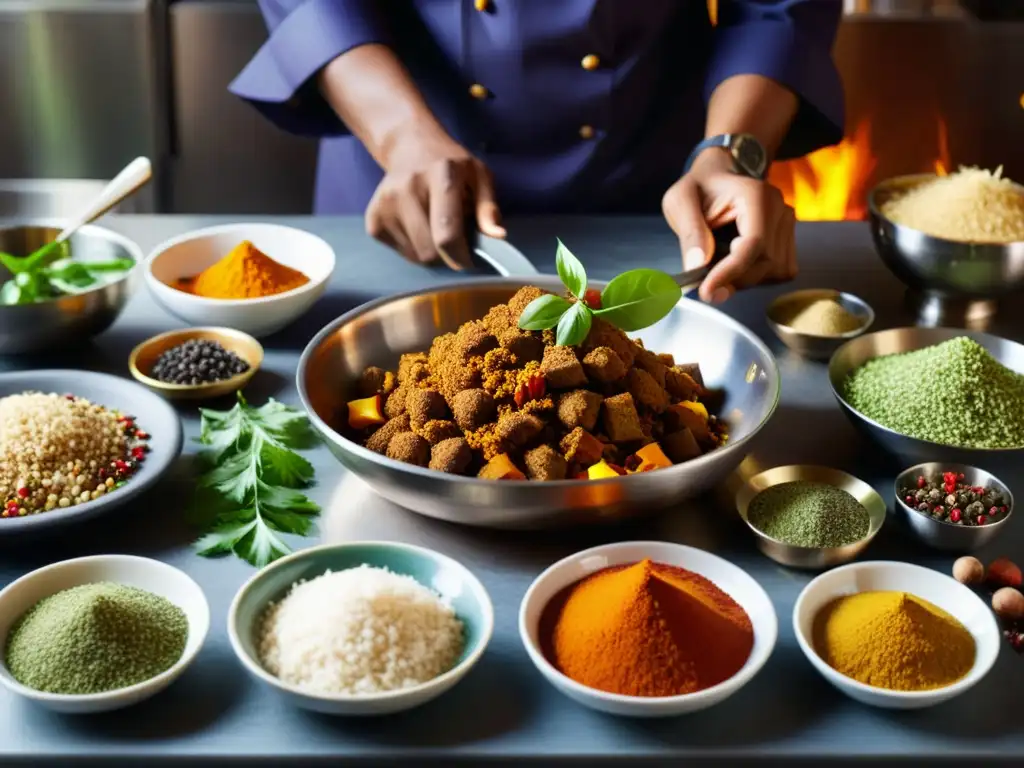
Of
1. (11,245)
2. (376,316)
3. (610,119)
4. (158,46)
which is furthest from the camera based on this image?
(158,46)

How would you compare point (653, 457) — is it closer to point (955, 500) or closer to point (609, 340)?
point (609, 340)

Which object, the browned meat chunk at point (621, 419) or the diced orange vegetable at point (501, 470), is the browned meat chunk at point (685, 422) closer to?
the browned meat chunk at point (621, 419)

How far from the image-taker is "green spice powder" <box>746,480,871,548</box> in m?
1.28

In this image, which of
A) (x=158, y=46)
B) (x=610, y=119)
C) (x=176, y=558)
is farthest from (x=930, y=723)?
(x=158, y=46)

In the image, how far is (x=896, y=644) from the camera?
43.3 inches

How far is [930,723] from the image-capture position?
108 centimetres

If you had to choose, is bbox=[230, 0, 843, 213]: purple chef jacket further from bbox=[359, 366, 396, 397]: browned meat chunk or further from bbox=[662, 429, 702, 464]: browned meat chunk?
bbox=[662, 429, 702, 464]: browned meat chunk

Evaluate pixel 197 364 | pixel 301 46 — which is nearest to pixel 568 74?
pixel 301 46

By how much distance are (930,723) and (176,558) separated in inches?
32.0

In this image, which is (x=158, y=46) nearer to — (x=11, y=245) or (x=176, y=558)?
(x=11, y=245)

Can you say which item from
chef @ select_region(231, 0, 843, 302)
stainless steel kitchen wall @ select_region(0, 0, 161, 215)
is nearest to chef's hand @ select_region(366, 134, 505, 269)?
chef @ select_region(231, 0, 843, 302)

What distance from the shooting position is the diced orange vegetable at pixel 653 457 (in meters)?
1.32

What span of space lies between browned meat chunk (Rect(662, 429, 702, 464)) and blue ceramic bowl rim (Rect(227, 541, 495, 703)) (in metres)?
0.29

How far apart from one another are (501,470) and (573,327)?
192mm
